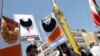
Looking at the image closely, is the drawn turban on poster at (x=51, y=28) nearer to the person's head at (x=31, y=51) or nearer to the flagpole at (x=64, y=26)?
the flagpole at (x=64, y=26)

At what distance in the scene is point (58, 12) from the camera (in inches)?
512

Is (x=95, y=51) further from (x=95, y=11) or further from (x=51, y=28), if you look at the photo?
(x=95, y=11)

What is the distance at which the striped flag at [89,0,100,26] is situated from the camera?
15.1 meters

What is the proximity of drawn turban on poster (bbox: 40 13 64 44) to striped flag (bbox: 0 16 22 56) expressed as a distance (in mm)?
2979

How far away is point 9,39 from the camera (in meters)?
7.09

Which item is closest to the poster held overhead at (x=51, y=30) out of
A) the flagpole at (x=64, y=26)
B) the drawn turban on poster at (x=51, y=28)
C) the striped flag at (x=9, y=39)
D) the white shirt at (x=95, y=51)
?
the drawn turban on poster at (x=51, y=28)

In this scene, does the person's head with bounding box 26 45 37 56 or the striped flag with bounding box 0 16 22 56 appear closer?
the striped flag with bounding box 0 16 22 56

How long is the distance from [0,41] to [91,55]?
14.3 ft

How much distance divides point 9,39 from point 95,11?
9328 millimetres

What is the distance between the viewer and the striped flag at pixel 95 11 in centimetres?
1509

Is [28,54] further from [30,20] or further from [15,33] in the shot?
[30,20]

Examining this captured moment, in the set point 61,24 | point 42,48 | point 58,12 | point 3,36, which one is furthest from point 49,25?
point 42,48

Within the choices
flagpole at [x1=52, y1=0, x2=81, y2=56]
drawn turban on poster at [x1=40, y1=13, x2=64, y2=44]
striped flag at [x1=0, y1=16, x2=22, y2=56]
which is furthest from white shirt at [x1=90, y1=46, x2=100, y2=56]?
striped flag at [x1=0, y1=16, x2=22, y2=56]

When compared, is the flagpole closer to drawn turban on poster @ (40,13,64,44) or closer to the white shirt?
drawn turban on poster @ (40,13,64,44)
